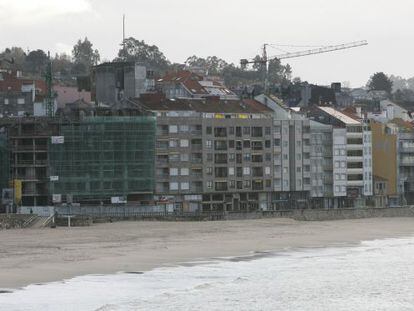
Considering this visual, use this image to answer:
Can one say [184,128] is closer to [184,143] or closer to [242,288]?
[184,143]

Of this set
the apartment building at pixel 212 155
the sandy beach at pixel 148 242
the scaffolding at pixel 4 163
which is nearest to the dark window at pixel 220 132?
the apartment building at pixel 212 155

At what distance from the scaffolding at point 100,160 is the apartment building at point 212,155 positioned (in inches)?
242

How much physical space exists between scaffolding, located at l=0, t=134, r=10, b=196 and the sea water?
1950 inches

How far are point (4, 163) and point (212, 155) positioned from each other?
25.6m

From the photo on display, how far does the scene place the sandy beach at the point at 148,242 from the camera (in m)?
52.6

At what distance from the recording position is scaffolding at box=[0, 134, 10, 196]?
103062mm

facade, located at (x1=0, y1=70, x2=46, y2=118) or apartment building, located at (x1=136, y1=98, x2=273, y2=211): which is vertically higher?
facade, located at (x1=0, y1=70, x2=46, y2=118)

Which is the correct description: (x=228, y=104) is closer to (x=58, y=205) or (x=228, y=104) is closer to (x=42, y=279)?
(x=58, y=205)

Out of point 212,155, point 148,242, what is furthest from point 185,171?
point 148,242

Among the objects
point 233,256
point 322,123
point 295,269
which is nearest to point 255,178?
point 322,123

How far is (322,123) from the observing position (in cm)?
13275

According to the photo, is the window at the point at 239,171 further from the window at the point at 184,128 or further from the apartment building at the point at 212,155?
the window at the point at 184,128

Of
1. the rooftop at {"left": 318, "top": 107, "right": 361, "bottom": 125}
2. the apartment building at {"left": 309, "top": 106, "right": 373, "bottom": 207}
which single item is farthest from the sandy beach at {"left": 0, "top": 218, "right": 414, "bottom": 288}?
the rooftop at {"left": 318, "top": 107, "right": 361, "bottom": 125}

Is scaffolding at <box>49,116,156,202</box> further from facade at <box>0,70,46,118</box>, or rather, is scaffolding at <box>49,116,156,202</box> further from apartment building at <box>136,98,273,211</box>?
facade at <box>0,70,46,118</box>
